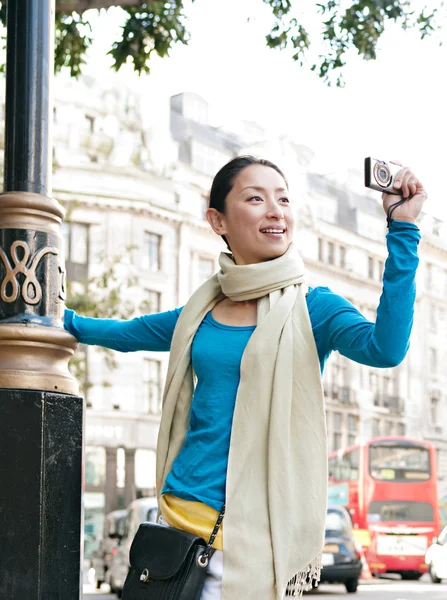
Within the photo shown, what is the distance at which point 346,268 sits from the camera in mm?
49188

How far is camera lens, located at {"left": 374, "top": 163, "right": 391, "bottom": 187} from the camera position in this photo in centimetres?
235

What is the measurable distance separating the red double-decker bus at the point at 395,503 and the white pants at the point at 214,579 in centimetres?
2242

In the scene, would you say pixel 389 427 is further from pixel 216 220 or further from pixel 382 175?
pixel 382 175

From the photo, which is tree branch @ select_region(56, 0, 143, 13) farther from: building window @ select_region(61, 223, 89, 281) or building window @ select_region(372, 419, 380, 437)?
building window @ select_region(372, 419, 380, 437)

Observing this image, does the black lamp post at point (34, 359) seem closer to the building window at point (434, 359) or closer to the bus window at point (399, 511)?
the bus window at point (399, 511)

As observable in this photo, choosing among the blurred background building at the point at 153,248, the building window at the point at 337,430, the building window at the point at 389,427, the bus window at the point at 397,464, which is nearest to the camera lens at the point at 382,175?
the bus window at the point at 397,464

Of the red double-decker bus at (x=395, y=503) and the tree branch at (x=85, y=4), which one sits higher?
the tree branch at (x=85, y=4)

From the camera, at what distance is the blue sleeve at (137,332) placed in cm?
293

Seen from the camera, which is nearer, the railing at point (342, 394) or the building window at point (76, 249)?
the building window at point (76, 249)

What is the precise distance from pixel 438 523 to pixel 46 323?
22.6 metres

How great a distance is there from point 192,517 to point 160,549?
104 mm

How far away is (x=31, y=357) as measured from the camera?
305cm

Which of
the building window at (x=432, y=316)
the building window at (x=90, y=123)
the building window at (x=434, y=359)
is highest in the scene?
the building window at (x=90, y=123)

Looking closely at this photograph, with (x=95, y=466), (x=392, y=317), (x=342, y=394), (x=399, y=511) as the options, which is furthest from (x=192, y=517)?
(x=342, y=394)
